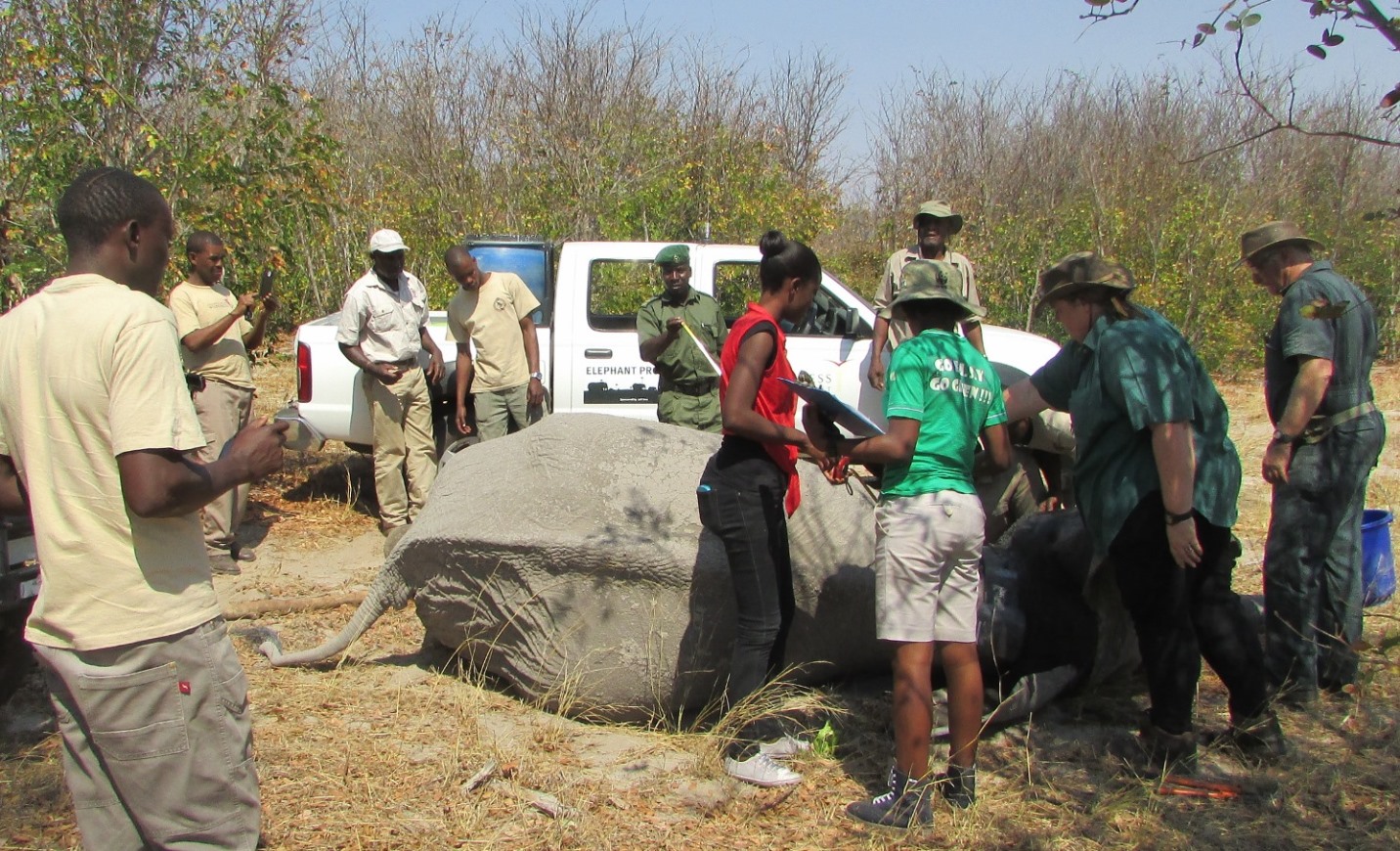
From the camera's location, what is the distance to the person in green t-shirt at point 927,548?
3.45m

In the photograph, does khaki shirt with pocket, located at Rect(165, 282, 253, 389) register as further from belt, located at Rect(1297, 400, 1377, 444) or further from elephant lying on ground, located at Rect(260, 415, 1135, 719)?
belt, located at Rect(1297, 400, 1377, 444)

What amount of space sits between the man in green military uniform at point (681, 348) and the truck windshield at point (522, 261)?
93.0 inches

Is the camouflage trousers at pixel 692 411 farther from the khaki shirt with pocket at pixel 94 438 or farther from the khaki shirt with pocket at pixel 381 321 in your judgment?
the khaki shirt with pocket at pixel 94 438

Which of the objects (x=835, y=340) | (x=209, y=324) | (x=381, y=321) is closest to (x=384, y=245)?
(x=381, y=321)

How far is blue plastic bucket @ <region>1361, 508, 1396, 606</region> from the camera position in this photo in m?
5.30

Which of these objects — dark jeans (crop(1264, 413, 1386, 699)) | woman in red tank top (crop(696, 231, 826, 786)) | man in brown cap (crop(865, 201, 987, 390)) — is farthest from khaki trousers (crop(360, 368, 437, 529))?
dark jeans (crop(1264, 413, 1386, 699))

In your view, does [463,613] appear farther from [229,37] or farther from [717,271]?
[229,37]

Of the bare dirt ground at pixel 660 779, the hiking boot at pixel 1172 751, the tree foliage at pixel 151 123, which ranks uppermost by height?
the tree foliage at pixel 151 123

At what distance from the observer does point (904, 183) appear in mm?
21938

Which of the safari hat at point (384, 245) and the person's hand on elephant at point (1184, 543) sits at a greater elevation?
the safari hat at point (384, 245)

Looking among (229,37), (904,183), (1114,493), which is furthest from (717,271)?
(904,183)

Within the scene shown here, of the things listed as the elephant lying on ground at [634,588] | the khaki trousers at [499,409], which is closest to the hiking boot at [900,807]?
the elephant lying on ground at [634,588]

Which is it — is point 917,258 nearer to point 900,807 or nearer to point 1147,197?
point 900,807

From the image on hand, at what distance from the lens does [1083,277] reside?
3.85 m
